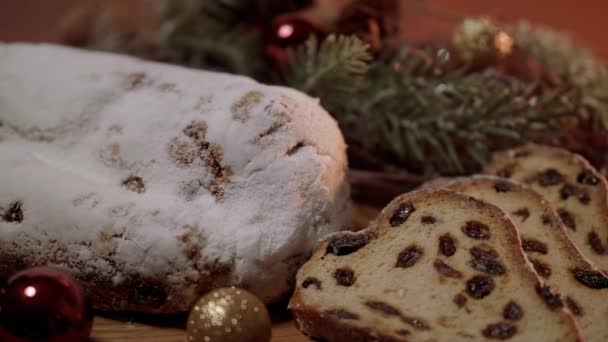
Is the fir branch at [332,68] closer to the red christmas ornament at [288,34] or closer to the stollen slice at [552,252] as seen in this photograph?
the red christmas ornament at [288,34]

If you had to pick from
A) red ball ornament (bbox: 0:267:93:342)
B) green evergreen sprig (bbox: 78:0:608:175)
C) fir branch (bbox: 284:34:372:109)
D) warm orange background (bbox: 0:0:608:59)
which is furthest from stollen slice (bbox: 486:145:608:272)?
warm orange background (bbox: 0:0:608:59)

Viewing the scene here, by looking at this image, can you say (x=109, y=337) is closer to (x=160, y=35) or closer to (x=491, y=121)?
(x=491, y=121)

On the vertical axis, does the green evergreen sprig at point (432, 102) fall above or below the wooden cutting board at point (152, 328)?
above

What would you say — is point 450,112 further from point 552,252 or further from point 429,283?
point 429,283

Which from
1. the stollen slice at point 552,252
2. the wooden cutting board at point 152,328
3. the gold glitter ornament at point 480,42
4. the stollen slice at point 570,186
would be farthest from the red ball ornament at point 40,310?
the gold glitter ornament at point 480,42

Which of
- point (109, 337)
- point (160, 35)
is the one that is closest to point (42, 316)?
point (109, 337)

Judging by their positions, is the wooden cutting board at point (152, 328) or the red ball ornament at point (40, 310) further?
the wooden cutting board at point (152, 328)
